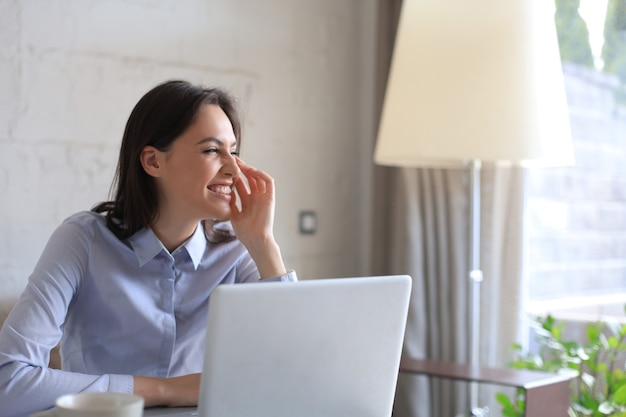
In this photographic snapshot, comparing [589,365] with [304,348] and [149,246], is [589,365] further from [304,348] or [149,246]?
[304,348]

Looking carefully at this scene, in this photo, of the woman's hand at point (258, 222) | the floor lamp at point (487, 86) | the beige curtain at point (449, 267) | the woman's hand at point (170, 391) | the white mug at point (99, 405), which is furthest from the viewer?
the beige curtain at point (449, 267)

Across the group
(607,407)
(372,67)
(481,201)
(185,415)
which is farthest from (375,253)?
(185,415)

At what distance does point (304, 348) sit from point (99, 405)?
0.28 m

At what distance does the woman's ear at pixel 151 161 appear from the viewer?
6.05 feet

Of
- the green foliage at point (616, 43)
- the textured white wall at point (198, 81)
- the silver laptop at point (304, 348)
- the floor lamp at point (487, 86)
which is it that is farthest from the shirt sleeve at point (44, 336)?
the green foliage at point (616, 43)

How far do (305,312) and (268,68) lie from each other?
1930 mm

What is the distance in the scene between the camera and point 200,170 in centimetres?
182

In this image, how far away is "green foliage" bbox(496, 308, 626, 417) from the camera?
2518 mm

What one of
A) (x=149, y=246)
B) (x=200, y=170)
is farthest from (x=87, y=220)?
(x=200, y=170)

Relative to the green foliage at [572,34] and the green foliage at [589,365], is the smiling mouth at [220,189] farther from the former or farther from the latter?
the green foliage at [572,34]

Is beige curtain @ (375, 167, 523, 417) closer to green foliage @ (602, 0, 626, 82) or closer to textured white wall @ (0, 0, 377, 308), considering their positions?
textured white wall @ (0, 0, 377, 308)

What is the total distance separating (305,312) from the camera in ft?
3.81

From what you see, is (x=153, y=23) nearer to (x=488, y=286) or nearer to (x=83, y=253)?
(x=83, y=253)

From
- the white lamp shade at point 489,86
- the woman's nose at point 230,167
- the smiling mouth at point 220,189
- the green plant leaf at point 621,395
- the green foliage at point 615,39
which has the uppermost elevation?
the green foliage at point 615,39
